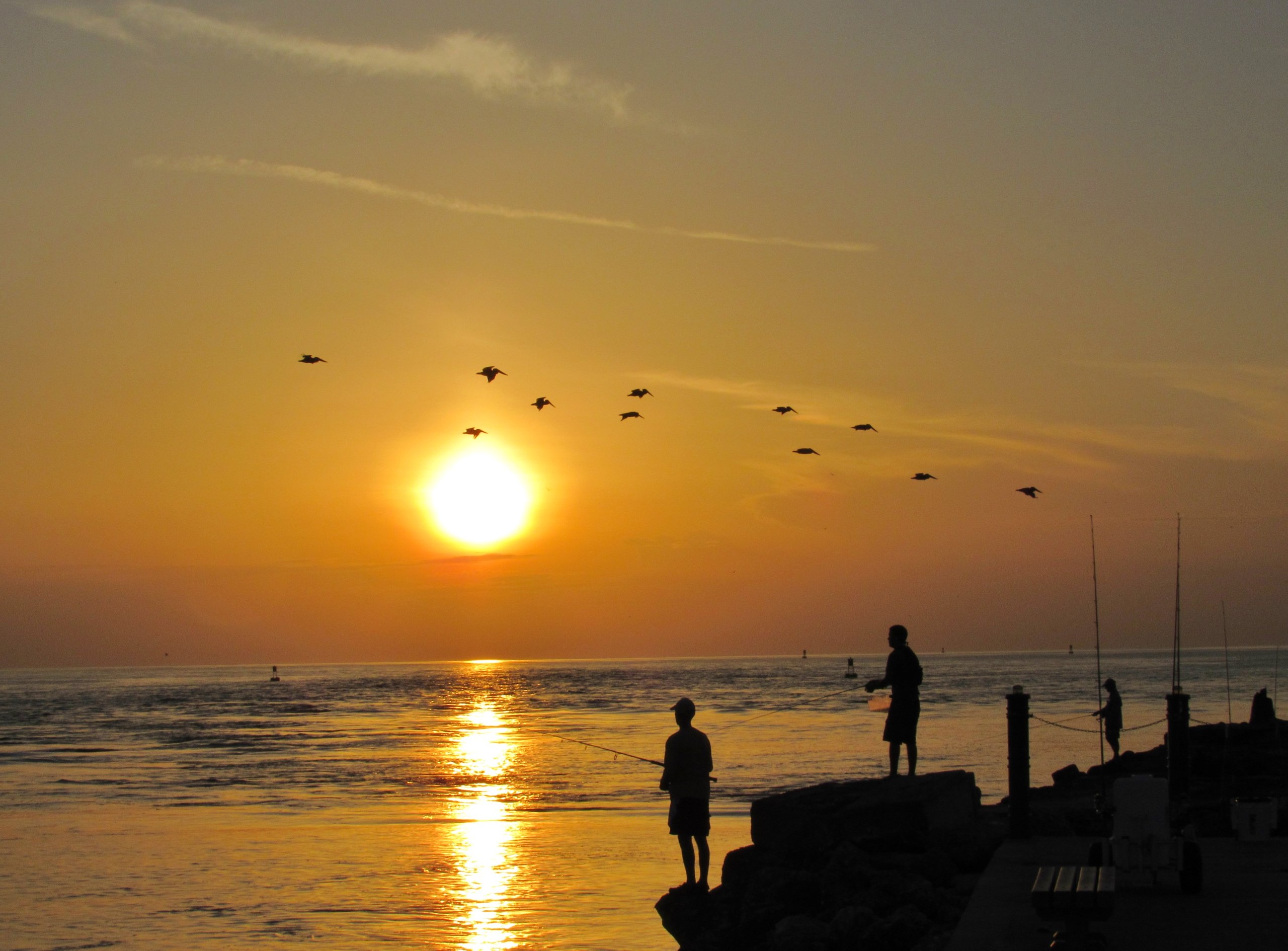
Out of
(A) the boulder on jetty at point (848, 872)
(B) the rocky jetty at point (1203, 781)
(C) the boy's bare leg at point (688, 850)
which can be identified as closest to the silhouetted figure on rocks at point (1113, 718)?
(B) the rocky jetty at point (1203, 781)

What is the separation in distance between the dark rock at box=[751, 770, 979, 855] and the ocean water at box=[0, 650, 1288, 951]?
1.55 m

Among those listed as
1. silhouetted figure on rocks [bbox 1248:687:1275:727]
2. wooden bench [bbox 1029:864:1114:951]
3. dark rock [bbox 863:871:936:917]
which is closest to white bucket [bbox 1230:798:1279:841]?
dark rock [bbox 863:871:936:917]

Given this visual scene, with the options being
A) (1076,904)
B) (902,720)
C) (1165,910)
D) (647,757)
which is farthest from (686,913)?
(647,757)

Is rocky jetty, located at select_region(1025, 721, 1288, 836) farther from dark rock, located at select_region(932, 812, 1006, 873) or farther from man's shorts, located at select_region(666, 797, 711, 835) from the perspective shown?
man's shorts, located at select_region(666, 797, 711, 835)

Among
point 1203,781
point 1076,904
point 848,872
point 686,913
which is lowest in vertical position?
point 686,913

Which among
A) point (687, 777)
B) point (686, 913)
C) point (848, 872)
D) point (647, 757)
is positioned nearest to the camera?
point (848, 872)

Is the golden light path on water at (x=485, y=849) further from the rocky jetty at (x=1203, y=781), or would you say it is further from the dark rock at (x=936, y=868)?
the rocky jetty at (x=1203, y=781)

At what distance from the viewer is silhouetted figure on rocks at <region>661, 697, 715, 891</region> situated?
11211mm

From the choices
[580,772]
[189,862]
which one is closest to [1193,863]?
[189,862]

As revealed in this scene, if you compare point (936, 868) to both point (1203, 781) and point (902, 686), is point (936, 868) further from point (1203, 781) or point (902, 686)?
point (1203, 781)

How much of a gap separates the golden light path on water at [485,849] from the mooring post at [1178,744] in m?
6.99

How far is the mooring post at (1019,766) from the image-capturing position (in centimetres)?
1149

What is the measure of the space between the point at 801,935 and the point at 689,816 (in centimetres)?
179

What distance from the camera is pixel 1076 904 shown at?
719cm
